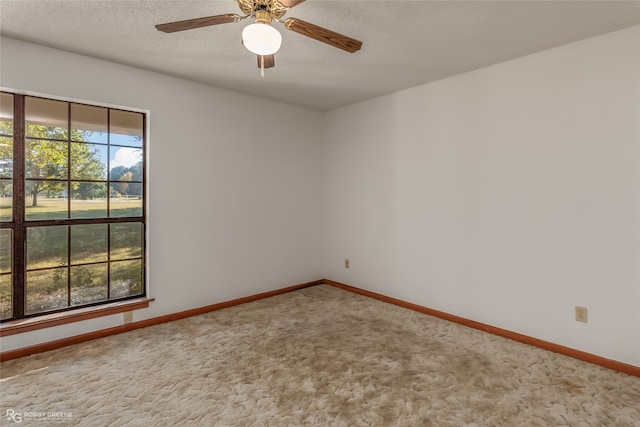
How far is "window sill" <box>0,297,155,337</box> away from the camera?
2.62 meters

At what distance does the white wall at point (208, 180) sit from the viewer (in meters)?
2.88

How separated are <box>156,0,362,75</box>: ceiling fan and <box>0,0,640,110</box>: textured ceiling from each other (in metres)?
0.24

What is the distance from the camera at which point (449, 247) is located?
3.48 m

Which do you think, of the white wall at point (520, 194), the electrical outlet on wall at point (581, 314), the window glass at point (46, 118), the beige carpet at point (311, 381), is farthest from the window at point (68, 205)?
the electrical outlet on wall at point (581, 314)

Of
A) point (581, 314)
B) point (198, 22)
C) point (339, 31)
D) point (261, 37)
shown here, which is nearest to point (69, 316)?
point (198, 22)

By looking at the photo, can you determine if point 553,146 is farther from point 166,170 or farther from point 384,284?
→ point 166,170

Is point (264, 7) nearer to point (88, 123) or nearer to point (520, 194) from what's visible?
point (88, 123)

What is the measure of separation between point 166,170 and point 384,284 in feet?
9.09

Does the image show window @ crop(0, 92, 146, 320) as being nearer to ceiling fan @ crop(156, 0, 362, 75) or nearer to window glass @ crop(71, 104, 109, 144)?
window glass @ crop(71, 104, 109, 144)

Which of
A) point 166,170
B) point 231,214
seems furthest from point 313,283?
point 166,170

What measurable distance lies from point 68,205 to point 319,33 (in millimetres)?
2578

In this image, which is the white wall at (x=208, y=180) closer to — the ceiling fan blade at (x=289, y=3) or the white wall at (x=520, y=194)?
the white wall at (x=520, y=194)

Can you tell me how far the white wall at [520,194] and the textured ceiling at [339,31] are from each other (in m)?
0.29

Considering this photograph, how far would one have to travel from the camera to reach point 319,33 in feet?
6.55
